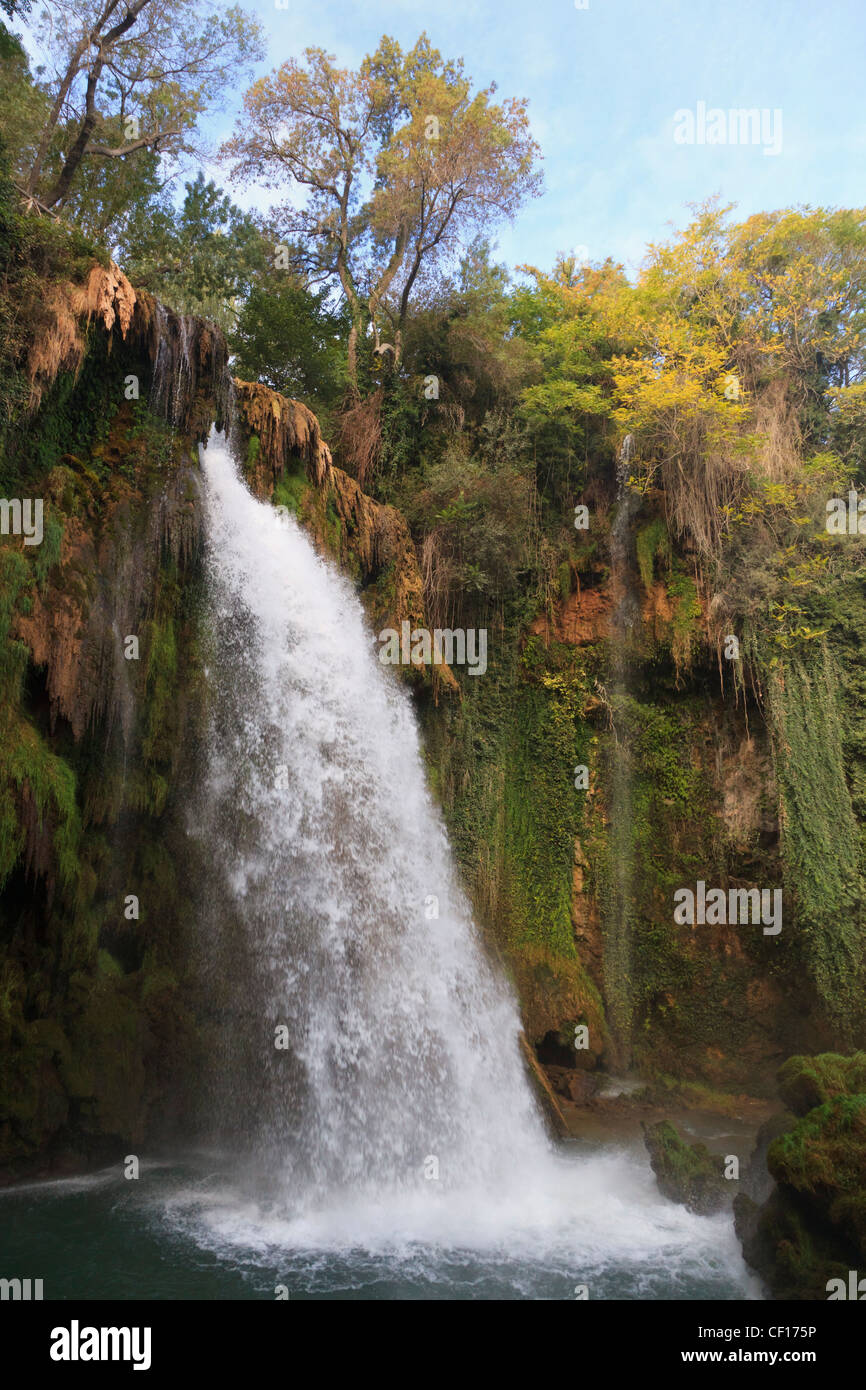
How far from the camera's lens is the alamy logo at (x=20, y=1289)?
6188 mm

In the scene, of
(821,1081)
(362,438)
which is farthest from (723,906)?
(362,438)

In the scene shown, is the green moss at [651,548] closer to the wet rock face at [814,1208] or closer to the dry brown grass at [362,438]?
the dry brown grass at [362,438]

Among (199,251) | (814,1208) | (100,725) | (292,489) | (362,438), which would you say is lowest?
(814,1208)

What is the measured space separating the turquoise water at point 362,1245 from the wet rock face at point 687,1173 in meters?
0.17

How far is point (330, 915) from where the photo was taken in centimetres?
884

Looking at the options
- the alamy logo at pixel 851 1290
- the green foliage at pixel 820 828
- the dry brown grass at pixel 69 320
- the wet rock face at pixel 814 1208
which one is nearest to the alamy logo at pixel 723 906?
the green foliage at pixel 820 828

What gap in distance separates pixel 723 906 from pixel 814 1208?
5.91 m

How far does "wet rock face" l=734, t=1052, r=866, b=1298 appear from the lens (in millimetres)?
6125

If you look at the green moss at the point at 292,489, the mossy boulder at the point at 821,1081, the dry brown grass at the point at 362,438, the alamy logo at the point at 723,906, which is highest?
the dry brown grass at the point at 362,438

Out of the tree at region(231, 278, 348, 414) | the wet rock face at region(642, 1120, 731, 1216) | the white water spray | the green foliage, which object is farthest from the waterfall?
the tree at region(231, 278, 348, 414)

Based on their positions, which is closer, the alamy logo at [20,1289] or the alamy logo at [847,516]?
the alamy logo at [20,1289]

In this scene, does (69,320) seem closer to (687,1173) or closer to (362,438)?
(362,438)
